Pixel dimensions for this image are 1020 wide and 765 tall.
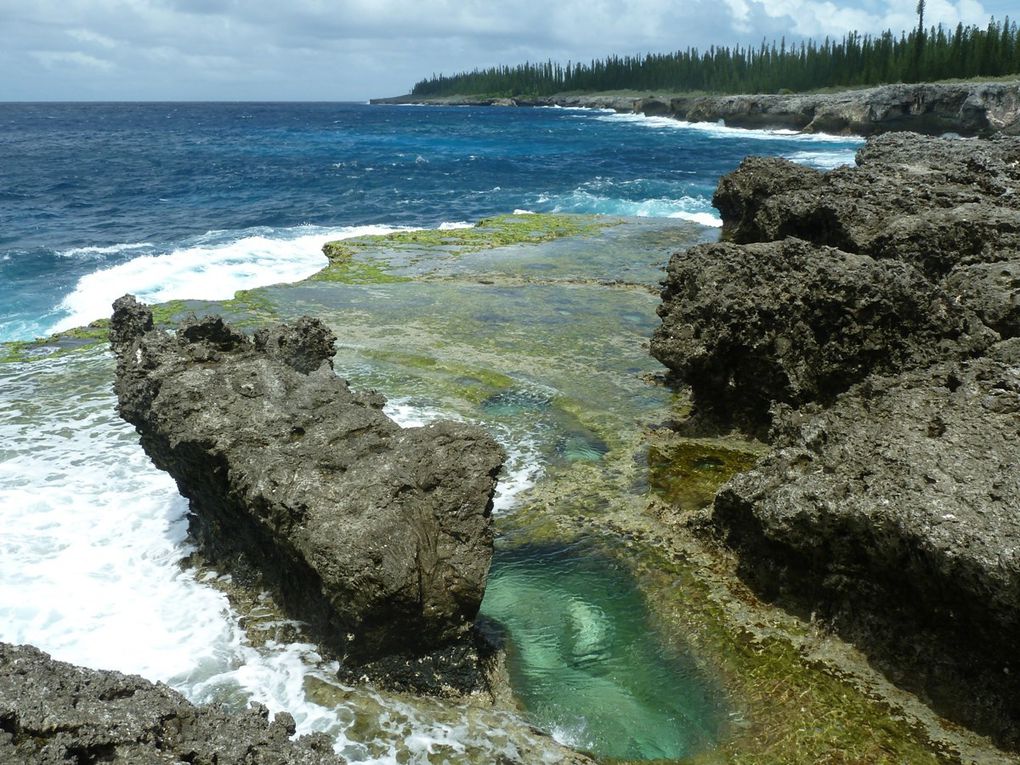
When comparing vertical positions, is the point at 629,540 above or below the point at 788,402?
below

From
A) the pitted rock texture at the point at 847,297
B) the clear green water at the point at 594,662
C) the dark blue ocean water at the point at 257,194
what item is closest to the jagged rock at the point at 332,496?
the clear green water at the point at 594,662

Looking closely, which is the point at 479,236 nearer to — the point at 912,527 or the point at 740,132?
the point at 912,527

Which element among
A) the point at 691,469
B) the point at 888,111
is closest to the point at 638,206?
the point at 691,469

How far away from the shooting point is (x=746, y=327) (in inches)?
443

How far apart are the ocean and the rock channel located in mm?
1473

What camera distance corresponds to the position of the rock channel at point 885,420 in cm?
647

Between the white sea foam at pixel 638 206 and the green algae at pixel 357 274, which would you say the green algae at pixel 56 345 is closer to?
the green algae at pixel 357 274

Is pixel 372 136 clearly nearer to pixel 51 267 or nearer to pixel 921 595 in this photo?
pixel 51 267

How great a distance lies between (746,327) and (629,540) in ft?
12.1

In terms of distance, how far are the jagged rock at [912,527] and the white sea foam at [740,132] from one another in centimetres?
7817

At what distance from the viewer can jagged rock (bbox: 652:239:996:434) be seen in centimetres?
1030

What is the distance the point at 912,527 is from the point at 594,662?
111 inches

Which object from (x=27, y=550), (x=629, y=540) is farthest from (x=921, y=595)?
(x=27, y=550)

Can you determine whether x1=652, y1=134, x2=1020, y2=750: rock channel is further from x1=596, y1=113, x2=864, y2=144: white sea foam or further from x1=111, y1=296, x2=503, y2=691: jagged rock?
x1=596, y1=113, x2=864, y2=144: white sea foam
